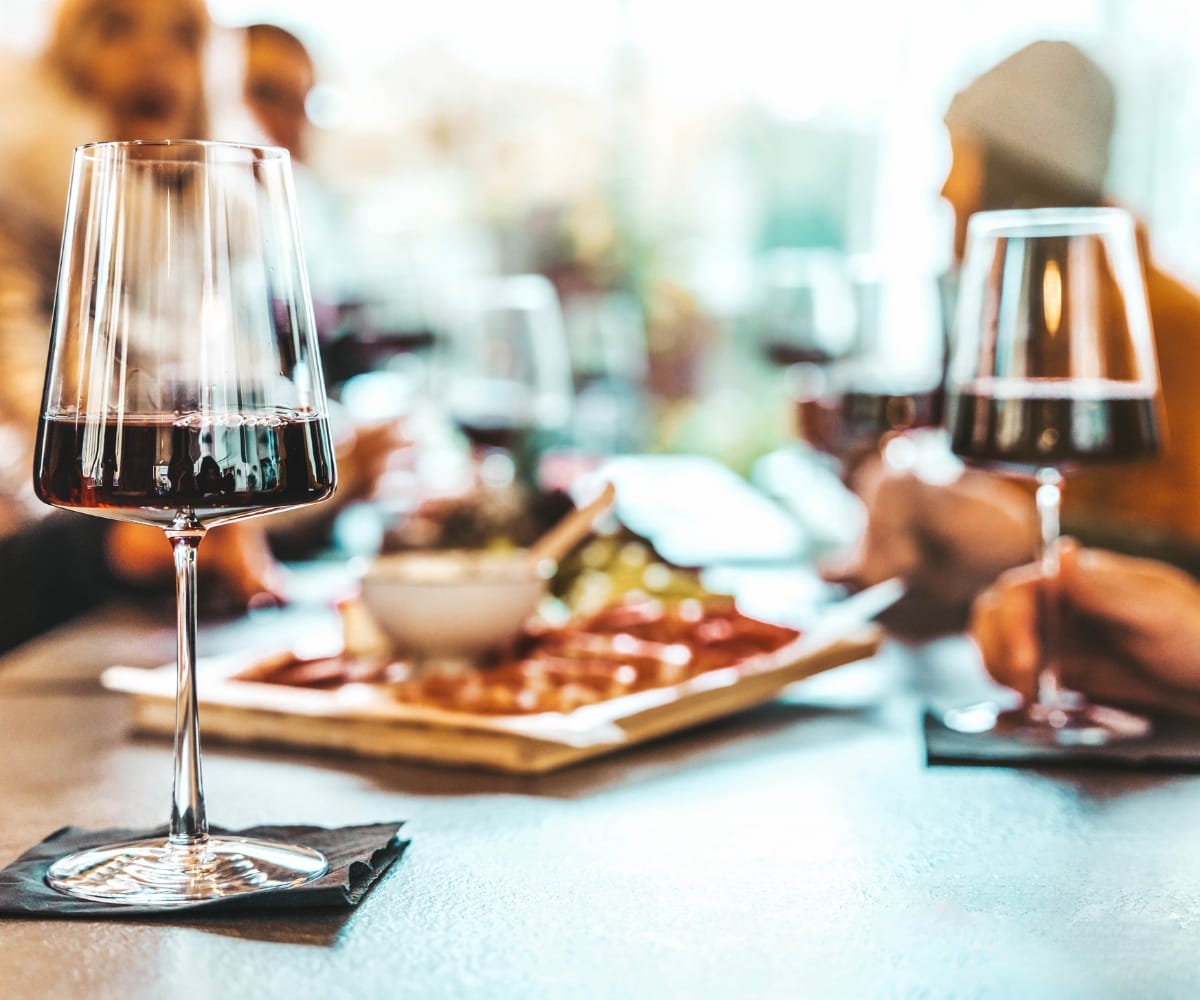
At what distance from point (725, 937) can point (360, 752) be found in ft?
1.40

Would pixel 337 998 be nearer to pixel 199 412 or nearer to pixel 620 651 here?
pixel 199 412

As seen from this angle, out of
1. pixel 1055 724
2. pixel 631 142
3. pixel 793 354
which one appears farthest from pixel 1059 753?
pixel 631 142

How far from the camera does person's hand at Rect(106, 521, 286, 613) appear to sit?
1592mm

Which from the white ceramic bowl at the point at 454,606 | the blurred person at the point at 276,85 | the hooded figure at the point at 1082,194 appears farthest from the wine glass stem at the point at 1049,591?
the blurred person at the point at 276,85

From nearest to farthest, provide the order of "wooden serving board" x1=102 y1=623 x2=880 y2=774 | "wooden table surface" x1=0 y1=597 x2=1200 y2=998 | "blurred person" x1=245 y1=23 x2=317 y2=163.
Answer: "wooden table surface" x1=0 y1=597 x2=1200 y2=998 < "wooden serving board" x1=102 y1=623 x2=880 y2=774 < "blurred person" x1=245 y1=23 x2=317 y2=163

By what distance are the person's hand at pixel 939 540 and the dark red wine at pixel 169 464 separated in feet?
3.15

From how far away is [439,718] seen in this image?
103 cm

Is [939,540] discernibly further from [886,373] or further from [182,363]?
[182,363]

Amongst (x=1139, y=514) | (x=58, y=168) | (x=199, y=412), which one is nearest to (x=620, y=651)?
(x=199, y=412)

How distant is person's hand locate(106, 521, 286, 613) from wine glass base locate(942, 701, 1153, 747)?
765 millimetres

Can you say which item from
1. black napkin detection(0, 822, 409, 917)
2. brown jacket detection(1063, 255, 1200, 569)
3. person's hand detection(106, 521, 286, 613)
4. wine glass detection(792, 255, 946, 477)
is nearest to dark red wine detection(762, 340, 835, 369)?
wine glass detection(792, 255, 946, 477)

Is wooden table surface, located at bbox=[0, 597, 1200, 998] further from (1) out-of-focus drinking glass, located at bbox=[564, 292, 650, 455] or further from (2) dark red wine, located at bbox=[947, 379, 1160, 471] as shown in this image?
(1) out-of-focus drinking glass, located at bbox=[564, 292, 650, 455]

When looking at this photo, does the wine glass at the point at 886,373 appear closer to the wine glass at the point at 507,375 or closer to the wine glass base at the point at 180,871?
the wine glass at the point at 507,375

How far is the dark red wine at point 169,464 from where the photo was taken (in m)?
0.73
